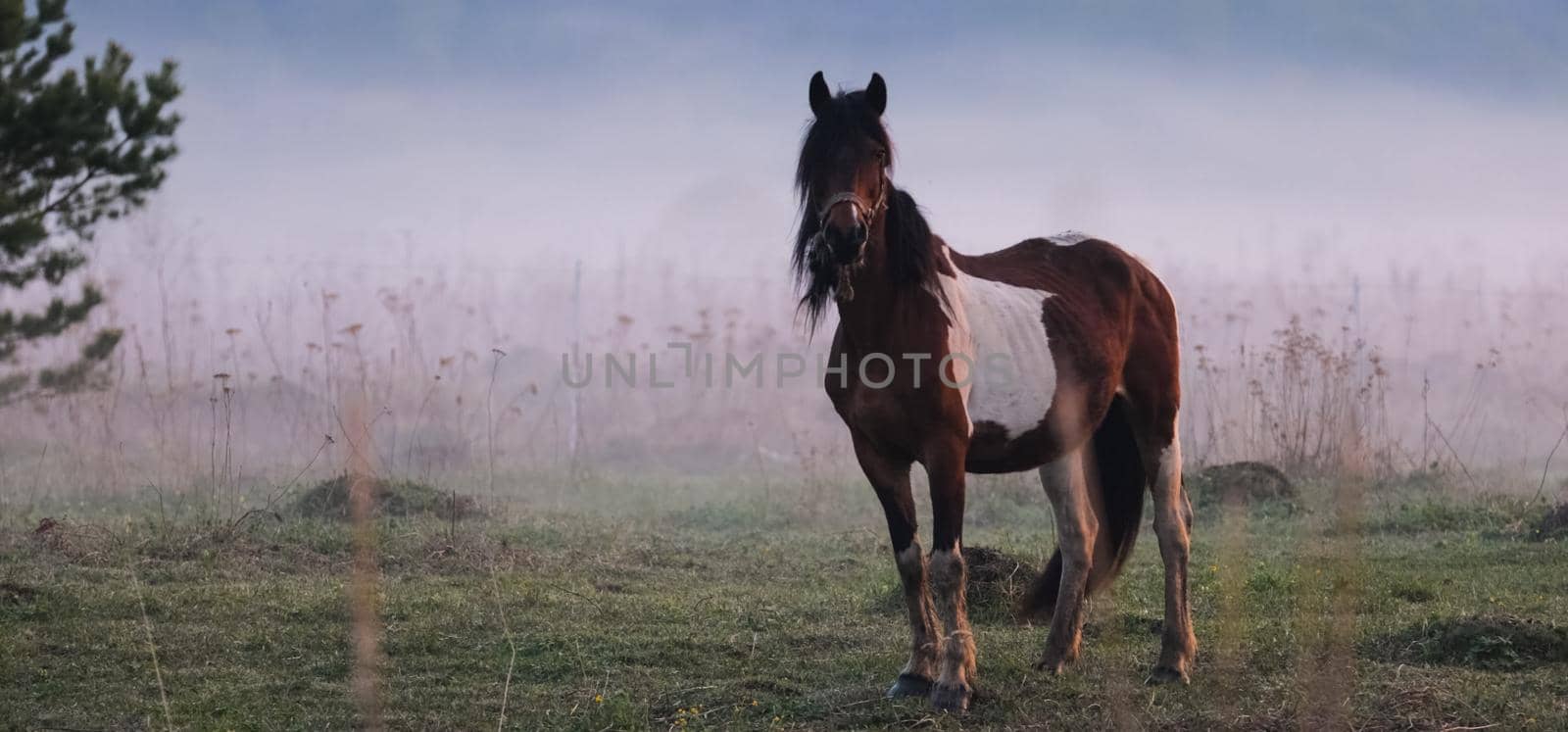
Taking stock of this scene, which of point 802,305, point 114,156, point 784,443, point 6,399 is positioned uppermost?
point 114,156

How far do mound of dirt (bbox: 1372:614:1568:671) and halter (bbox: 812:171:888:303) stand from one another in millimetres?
2586

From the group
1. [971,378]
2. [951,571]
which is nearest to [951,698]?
[951,571]

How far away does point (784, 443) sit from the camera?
1703cm

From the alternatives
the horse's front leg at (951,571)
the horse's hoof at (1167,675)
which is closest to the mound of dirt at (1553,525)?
the horse's hoof at (1167,675)

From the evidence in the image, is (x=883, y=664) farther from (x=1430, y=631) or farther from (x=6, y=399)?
(x=6, y=399)

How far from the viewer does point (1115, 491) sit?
544 centimetres

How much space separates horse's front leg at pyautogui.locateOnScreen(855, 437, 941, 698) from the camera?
455cm

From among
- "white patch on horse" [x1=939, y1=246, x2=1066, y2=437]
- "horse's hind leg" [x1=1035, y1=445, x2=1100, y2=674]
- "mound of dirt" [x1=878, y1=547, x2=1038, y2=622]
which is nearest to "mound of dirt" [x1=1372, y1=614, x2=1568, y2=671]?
"horse's hind leg" [x1=1035, y1=445, x2=1100, y2=674]

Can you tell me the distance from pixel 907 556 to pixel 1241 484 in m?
6.16

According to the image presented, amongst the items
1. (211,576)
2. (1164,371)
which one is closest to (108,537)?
(211,576)

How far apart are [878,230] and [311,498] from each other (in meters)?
6.19

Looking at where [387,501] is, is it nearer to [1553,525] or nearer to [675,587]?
[675,587]

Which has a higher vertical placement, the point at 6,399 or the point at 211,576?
the point at 6,399

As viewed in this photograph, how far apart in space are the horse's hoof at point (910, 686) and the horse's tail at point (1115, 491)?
3.54 ft
